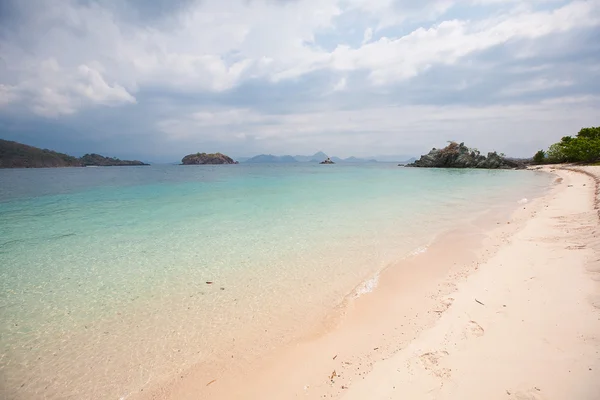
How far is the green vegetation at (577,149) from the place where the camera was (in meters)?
75.4

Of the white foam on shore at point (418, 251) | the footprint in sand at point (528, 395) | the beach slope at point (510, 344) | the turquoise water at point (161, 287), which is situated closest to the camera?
the footprint in sand at point (528, 395)

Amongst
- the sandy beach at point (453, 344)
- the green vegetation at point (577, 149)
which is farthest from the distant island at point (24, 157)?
the green vegetation at point (577, 149)

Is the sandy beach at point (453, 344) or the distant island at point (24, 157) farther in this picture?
the distant island at point (24, 157)

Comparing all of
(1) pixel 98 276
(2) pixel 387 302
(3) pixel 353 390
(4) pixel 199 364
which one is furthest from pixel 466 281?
(1) pixel 98 276

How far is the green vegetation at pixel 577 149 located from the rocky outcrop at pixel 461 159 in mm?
11217

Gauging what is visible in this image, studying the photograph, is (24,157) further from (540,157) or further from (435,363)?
(540,157)

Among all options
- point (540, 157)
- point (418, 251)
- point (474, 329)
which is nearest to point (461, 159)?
point (540, 157)

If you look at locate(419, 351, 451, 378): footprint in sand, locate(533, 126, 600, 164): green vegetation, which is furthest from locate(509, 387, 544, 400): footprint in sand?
locate(533, 126, 600, 164): green vegetation

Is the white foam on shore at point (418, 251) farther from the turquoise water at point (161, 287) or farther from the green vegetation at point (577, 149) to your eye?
the green vegetation at point (577, 149)

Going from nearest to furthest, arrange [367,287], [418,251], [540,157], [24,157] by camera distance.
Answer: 1. [367,287]
2. [418,251]
3. [540,157]
4. [24,157]

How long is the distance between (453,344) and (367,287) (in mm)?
3476

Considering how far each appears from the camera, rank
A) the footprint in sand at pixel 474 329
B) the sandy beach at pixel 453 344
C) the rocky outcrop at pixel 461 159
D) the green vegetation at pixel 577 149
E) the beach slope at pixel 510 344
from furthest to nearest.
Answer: the rocky outcrop at pixel 461 159
the green vegetation at pixel 577 149
the footprint in sand at pixel 474 329
the sandy beach at pixel 453 344
the beach slope at pixel 510 344

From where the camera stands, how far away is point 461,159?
118 metres

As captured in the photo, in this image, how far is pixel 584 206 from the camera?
16141 millimetres
